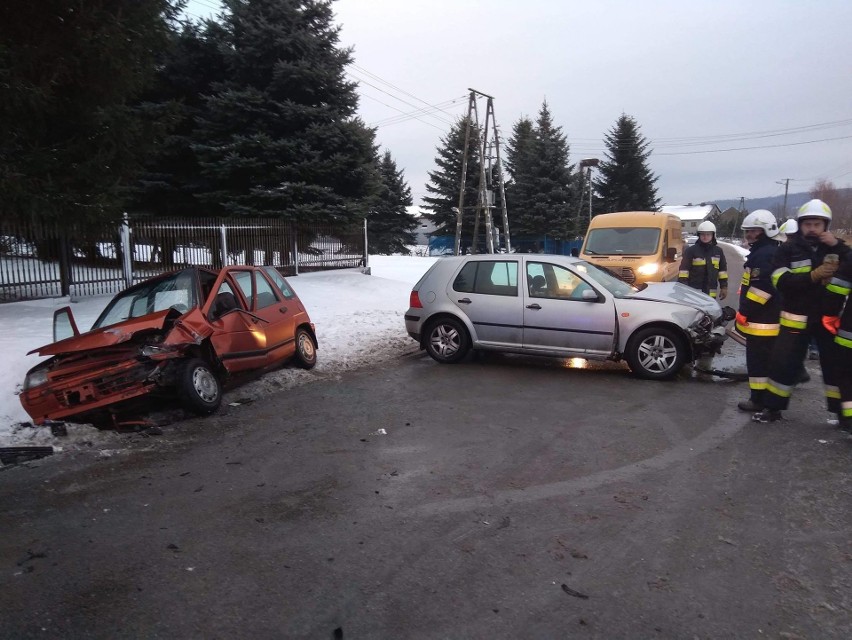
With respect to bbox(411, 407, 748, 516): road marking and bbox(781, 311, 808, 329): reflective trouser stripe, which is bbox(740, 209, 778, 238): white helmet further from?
bbox(411, 407, 748, 516): road marking

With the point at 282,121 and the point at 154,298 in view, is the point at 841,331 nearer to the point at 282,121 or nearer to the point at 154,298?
the point at 154,298

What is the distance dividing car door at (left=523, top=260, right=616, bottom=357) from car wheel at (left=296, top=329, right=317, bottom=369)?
3.02 metres

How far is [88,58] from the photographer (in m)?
8.98

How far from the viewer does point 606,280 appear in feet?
26.5

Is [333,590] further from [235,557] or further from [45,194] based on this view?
[45,194]

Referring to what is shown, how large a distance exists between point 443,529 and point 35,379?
4.29m

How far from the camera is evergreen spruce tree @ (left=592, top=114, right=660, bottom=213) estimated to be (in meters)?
49.2

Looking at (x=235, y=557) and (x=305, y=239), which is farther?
(x=305, y=239)

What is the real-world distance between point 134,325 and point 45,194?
4.33 metres

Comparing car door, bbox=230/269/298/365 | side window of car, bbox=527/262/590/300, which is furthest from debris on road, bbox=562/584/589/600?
side window of car, bbox=527/262/590/300

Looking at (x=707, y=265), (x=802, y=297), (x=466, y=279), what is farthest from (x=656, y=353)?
(x=707, y=265)

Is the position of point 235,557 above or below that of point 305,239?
below

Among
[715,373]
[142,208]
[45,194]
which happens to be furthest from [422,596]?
[142,208]

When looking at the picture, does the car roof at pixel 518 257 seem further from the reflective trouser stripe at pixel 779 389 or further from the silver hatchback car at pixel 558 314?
the reflective trouser stripe at pixel 779 389
